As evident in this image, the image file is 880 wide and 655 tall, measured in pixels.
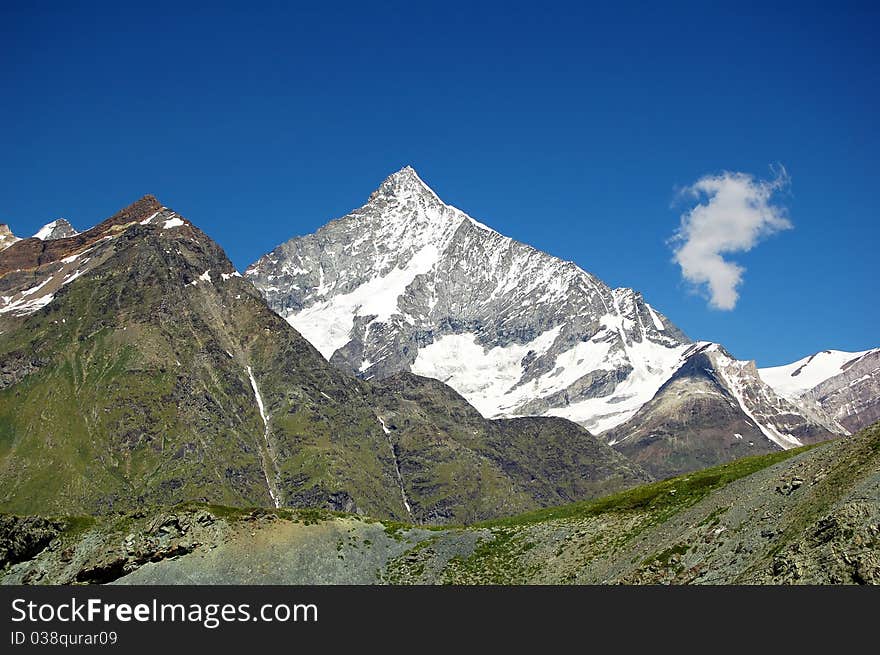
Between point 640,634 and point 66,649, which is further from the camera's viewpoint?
point 66,649

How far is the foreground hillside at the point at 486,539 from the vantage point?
8344cm

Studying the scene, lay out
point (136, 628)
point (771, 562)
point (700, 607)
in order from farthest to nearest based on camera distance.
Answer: point (771, 562), point (136, 628), point (700, 607)

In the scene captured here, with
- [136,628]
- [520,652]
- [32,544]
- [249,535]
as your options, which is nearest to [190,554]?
[249,535]

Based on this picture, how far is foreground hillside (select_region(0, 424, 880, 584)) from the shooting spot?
83438mm

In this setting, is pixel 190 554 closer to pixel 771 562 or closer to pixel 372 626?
pixel 372 626

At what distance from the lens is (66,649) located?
206ft

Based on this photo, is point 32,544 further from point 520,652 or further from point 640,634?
point 640,634

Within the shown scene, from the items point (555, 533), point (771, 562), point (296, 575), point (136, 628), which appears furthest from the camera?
point (555, 533)

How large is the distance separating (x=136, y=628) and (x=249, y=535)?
45.4 m

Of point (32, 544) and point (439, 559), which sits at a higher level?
point (32, 544)

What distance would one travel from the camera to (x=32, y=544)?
362 ft

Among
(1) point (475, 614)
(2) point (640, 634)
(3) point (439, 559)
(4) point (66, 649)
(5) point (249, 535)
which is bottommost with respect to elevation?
(2) point (640, 634)

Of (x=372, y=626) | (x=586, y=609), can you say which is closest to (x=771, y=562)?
(x=586, y=609)

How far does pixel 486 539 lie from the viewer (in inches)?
4518
